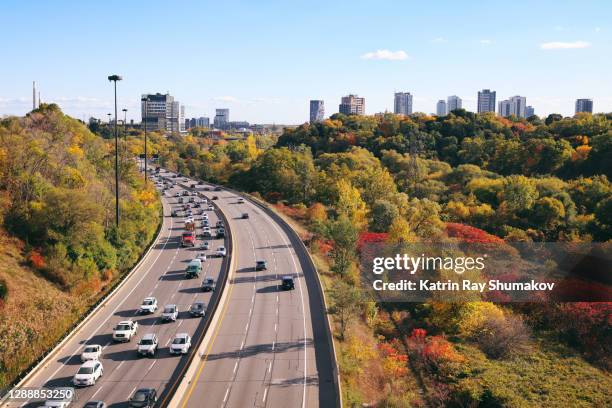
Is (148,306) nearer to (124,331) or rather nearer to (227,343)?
(124,331)

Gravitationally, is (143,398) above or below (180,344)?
above

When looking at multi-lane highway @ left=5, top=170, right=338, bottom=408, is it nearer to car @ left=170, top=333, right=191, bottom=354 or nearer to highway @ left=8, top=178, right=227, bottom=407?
highway @ left=8, top=178, right=227, bottom=407

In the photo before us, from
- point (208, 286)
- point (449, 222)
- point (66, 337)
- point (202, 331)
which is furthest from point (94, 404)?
point (449, 222)

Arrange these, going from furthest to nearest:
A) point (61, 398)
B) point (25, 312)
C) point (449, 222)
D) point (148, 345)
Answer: point (449, 222), point (25, 312), point (148, 345), point (61, 398)

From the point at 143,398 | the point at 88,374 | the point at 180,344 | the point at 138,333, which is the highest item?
the point at 143,398

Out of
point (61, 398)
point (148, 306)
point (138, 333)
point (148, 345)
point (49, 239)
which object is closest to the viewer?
point (61, 398)

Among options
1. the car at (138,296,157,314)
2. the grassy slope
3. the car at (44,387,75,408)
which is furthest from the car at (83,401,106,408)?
the car at (138,296,157,314)

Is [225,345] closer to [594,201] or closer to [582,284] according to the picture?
[582,284]
